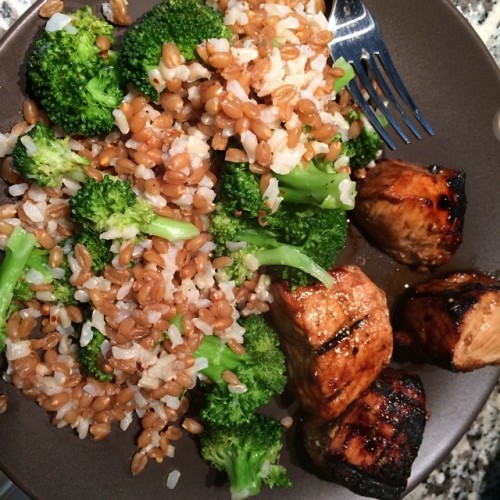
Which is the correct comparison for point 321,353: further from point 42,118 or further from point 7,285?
point 42,118

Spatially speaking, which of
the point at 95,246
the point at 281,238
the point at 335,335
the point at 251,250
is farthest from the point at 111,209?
the point at 335,335

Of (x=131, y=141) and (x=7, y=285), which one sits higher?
(x=131, y=141)

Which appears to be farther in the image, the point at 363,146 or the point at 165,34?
the point at 363,146

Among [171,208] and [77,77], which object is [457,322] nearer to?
[171,208]

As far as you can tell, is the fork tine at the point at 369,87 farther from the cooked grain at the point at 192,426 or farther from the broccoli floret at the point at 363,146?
the cooked grain at the point at 192,426

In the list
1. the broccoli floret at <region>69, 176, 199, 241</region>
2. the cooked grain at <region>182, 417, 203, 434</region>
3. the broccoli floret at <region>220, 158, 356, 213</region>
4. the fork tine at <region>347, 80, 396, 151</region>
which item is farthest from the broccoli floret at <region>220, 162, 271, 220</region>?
the cooked grain at <region>182, 417, 203, 434</region>

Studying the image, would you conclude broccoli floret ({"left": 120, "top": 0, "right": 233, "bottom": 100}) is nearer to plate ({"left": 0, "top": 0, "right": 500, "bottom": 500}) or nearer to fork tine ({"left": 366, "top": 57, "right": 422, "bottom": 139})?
plate ({"left": 0, "top": 0, "right": 500, "bottom": 500})

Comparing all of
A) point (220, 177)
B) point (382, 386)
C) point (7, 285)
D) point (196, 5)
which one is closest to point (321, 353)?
point (382, 386)
